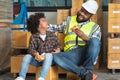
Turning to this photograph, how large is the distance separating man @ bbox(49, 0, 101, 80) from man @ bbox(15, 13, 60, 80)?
0.16 meters

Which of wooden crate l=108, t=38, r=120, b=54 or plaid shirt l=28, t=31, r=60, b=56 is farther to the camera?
wooden crate l=108, t=38, r=120, b=54

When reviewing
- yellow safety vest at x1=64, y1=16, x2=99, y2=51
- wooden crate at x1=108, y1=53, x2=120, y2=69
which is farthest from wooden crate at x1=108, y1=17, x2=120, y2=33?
yellow safety vest at x1=64, y1=16, x2=99, y2=51

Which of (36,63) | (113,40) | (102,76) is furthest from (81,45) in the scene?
(113,40)

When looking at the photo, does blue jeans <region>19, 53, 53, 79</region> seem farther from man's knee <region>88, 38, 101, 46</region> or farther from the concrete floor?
the concrete floor

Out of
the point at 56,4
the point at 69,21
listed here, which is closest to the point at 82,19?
the point at 69,21

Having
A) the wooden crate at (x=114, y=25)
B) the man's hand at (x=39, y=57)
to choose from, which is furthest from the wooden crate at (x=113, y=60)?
the man's hand at (x=39, y=57)

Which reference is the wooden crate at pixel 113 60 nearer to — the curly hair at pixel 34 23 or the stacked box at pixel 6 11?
the curly hair at pixel 34 23

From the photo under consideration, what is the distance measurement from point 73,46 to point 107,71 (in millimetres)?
1503

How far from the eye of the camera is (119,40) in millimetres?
5445

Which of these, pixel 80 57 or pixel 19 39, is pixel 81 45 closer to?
pixel 80 57

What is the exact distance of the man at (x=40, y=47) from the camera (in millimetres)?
4020

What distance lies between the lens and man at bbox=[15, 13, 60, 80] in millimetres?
4020

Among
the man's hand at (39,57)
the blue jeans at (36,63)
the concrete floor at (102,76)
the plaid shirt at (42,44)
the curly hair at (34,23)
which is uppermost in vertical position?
the curly hair at (34,23)

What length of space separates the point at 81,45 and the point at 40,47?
57 cm
